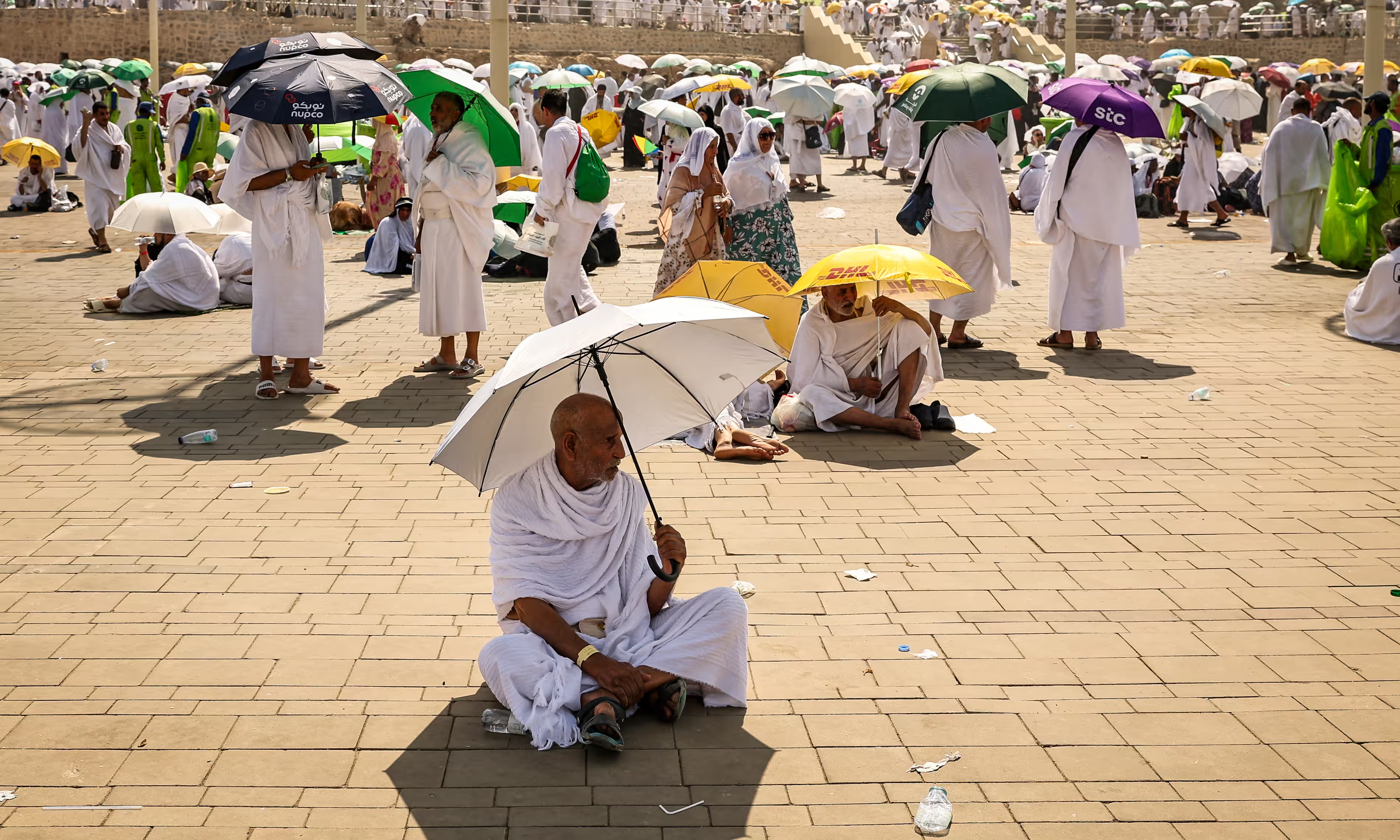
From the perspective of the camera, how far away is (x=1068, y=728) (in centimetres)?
395

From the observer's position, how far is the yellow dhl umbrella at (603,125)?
62.4ft

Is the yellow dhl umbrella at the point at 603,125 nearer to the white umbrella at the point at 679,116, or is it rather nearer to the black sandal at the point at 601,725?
the white umbrella at the point at 679,116

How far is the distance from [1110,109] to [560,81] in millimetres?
15000

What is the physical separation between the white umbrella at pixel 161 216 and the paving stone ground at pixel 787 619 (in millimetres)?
1557

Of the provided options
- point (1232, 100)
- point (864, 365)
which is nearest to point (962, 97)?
point (864, 365)

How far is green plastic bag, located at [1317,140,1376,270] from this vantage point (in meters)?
12.5

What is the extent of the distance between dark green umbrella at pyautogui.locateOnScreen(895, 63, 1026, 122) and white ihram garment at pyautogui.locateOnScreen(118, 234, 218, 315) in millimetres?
5507

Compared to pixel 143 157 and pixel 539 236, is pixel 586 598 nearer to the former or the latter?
pixel 539 236

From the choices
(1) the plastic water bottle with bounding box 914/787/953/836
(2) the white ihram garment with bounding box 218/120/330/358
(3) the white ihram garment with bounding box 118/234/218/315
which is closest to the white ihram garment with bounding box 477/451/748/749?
(1) the plastic water bottle with bounding box 914/787/953/836

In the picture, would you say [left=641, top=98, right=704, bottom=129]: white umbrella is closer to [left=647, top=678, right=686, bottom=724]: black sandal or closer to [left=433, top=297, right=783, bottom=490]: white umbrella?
[left=433, top=297, right=783, bottom=490]: white umbrella

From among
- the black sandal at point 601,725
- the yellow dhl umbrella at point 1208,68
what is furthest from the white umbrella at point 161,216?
the yellow dhl umbrella at point 1208,68

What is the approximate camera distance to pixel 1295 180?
13.2 metres

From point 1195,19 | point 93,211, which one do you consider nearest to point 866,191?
point 93,211

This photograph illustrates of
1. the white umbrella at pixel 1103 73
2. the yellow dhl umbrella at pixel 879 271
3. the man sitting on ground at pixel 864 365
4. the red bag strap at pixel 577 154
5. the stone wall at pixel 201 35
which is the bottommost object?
the man sitting on ground at pixel 864 365
